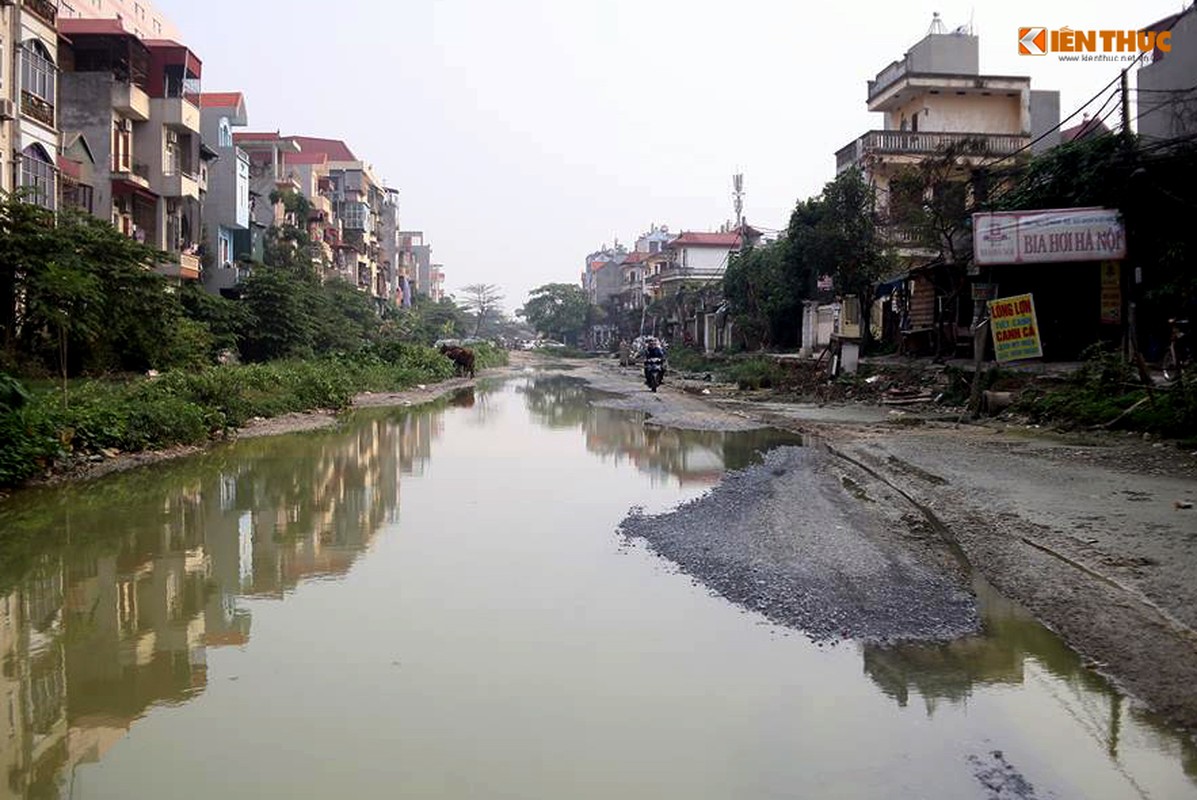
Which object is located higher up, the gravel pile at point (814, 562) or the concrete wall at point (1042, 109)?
the concrete wall at point (1042, 109)

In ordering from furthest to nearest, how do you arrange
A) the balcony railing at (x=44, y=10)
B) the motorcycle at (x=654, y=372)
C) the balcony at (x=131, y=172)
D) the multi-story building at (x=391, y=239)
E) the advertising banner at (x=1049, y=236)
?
the multi-story building at (x=391, y=239) → the motorcycle at (x=654, y=372) → the balcony at (x=131, y=172) → the balcony railing at (x=44, y=10) → the advertising banner at (x=1049, y=236)

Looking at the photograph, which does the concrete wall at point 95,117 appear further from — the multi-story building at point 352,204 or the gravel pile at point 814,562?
the multi-story building at point 352,204

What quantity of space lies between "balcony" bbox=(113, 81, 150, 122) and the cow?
59.8 ft

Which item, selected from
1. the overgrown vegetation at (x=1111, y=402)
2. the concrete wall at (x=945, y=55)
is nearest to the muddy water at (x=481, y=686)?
the overgrown vegetation at (x=1111, y=402)

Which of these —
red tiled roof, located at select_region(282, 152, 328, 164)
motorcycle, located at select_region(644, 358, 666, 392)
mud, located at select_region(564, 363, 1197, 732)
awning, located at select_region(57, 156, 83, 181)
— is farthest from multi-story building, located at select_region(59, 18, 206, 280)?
red tiled roof, located at select_region(282, 152, 328, 164)

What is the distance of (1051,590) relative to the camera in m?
6.68

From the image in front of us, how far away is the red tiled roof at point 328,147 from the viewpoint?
70475 mm

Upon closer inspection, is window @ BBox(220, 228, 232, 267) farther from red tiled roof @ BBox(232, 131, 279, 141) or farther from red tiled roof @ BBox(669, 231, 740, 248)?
red tiled roof @ BBox(669, 231, 740, 248)

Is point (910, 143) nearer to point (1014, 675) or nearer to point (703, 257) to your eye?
point (1014, 675)

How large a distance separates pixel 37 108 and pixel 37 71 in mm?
904

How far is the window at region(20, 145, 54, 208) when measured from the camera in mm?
23453

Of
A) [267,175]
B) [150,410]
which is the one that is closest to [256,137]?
[267,175]

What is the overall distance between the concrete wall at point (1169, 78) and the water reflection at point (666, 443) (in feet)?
35.9

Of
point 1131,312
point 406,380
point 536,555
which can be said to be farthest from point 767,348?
point 536,555
